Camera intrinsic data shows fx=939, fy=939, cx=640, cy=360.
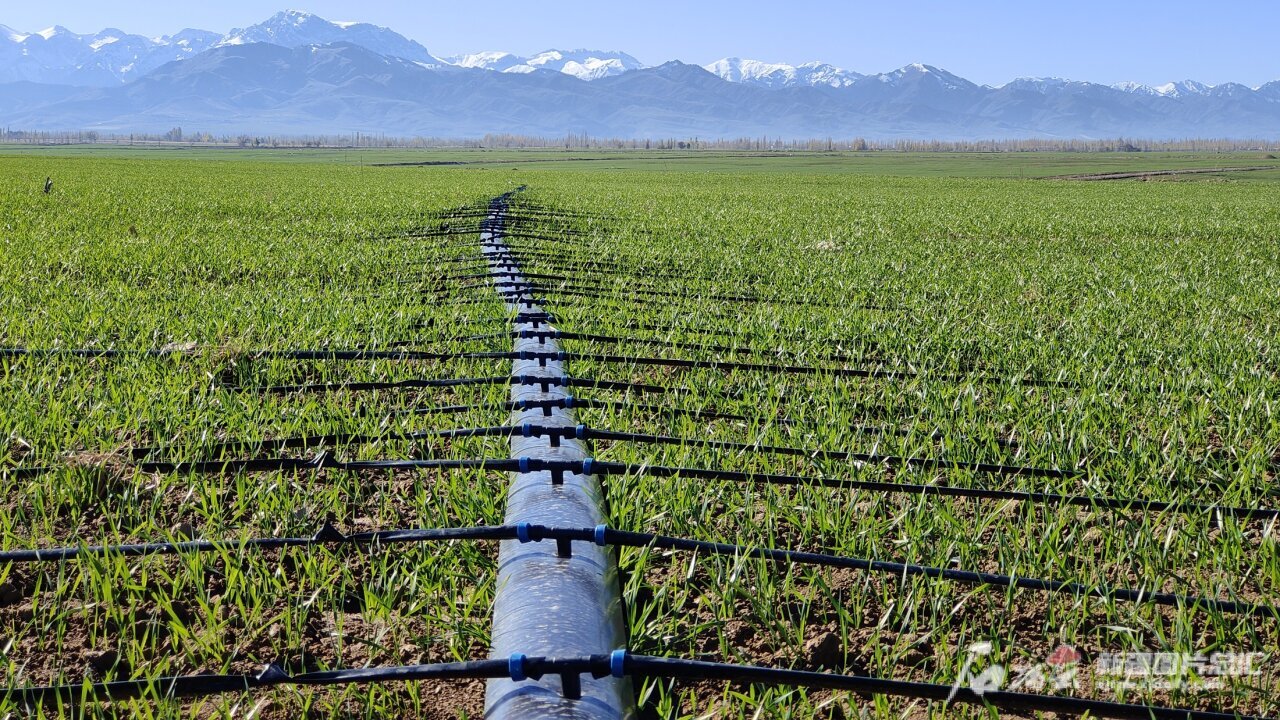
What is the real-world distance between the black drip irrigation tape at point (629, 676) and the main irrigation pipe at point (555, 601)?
4 centimetres

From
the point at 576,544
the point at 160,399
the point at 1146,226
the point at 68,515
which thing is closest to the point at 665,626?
the point at 576,544

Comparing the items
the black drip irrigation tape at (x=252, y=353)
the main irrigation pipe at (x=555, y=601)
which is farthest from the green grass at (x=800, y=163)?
the main irrigation pipe at (x=555, y=601)

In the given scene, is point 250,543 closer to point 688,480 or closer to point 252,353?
point 688,480

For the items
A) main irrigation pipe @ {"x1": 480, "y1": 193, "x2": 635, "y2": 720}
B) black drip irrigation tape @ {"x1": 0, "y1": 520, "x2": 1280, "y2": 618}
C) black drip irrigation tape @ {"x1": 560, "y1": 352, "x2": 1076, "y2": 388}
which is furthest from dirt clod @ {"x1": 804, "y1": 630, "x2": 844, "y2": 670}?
black drip irrigation tape @ {"x1": 560, "y1": 352, "x2": 1076, "y2": 388}

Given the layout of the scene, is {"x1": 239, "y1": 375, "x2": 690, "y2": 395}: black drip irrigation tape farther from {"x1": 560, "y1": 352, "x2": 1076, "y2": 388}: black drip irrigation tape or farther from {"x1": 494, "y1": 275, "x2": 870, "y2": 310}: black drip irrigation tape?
{"x1": 494, "y1": 275, "x2": 870, "y2": 310}: black drip irrigation tape

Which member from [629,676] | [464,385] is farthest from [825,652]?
[464,385]

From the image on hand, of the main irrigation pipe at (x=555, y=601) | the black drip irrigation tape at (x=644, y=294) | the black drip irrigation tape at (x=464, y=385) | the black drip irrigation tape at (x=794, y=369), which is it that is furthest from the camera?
the black drip irrigation tape at (x=644, y=294)

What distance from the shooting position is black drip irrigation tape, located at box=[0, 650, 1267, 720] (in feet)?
4.72

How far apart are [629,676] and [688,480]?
108cm

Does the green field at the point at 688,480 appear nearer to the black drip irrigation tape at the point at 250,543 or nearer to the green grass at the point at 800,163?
the black drip irrigation tape at the point at 250,543

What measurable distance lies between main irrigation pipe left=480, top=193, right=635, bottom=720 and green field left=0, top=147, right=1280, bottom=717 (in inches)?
3.4

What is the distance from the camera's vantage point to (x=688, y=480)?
257 centimetres

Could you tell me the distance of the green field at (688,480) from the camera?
180 cm

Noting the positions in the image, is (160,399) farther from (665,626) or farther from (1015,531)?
(1015,531)
